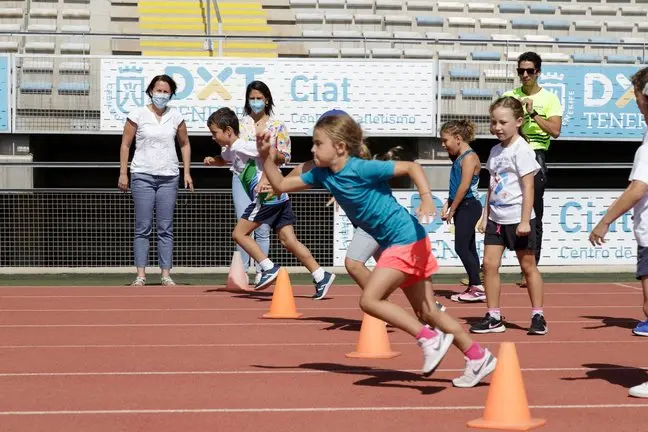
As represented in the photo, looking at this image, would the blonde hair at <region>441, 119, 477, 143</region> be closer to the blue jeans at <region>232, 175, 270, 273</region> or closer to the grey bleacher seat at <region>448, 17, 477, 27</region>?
the blue jeans at <region>232, 175, 270, 273</region>

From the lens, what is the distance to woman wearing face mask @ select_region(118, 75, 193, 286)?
12547mm

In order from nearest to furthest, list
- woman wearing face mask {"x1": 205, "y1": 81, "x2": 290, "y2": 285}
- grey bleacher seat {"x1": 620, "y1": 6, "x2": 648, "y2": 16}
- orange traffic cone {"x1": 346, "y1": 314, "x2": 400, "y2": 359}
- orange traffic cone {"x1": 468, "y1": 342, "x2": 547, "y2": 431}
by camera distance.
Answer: orange traffic cone {"x1": 468, "y1": 342, "x2": 547, "y2": 431}, orange traffic cone {"x1": 346, "y1": 314, "x2": 400, "y2": 359}, woman wearing face mask {"x1": 205, "y1": 81, "x2": 290, "y2": 285}, grey bleacher seat {"x1": 620, "y1": 6, "x2": 648, "y2": 16}

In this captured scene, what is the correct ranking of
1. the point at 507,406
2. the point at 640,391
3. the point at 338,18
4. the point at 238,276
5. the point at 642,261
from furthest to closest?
the point at 338,18 → the point at 238,276 → the point at 642,261 → the point at 640,391 → the point at 507,406

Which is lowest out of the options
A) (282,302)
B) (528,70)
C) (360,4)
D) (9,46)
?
(282,302)

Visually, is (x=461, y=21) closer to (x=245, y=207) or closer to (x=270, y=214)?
(x=245, y=207)

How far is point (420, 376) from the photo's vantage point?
7031mm

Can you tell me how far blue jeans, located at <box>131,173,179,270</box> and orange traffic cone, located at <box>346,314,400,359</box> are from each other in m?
5.23

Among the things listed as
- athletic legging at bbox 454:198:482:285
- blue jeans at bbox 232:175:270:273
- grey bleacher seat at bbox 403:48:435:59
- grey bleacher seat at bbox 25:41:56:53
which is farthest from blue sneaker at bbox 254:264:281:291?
grey bleacher seat at bbox 403:48:435:59

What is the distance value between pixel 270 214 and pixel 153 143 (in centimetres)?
196

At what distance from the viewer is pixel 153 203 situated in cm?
1273

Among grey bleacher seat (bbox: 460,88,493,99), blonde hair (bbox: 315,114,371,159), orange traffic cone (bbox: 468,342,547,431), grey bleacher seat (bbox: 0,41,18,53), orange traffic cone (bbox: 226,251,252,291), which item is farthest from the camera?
grey bleacher seat (bbox: 0,41,18,53)

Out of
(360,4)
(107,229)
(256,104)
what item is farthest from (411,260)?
(360,4)

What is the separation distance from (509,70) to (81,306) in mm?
9536

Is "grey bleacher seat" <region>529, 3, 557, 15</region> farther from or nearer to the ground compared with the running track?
farther from the ground
